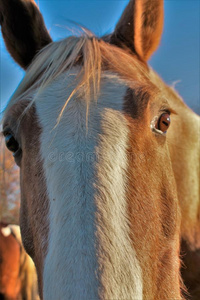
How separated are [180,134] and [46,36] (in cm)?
172

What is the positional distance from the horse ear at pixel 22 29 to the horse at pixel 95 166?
11 mm

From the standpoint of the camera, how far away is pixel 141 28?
291 centimetres

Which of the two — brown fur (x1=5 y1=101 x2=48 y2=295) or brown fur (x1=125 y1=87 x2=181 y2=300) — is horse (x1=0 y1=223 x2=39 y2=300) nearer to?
brown fur (x1=5 y1=101 x2=48 y2=295)

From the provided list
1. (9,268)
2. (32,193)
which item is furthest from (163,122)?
(9,268)

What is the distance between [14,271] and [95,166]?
6598 millimetres

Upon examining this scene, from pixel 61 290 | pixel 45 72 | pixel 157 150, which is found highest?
pixel 45 72

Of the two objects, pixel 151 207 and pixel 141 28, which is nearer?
pixel 151 207

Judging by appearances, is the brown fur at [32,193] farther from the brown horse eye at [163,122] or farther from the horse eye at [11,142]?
the brown horse eye at [163,122]

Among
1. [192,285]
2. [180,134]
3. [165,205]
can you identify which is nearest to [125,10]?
[180,134]

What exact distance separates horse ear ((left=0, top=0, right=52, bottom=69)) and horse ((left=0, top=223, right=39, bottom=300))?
18.0 feet

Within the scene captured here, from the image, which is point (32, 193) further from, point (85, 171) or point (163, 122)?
point (163, 122)

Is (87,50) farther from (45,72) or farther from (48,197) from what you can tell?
(48,197)

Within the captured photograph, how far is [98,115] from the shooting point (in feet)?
6.09

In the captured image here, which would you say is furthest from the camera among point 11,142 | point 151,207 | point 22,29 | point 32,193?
point 22,29
